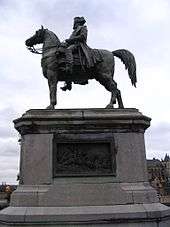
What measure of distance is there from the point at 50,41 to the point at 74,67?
1039mm

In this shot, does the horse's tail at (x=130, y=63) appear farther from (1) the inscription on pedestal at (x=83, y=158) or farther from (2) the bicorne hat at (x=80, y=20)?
(1) the inscription on pedestal at (x=83, y=158)

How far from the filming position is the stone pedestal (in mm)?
8641

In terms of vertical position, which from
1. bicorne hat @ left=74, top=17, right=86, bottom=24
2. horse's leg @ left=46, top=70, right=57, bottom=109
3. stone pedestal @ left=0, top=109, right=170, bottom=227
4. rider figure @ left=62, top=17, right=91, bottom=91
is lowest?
stone pedestal @ left=0, top=109, right=170, bottom=227

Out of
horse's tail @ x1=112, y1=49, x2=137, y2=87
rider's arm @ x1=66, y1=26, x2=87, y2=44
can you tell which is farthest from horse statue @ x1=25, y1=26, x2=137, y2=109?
rider's arm @ x1=66, y1=26, x2=87, y2=44

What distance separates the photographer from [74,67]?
35.2 feet

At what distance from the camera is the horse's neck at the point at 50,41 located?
35.3 feet

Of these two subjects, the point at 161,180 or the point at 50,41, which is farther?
the point at 161,180

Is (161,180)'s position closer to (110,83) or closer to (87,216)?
(110,83)

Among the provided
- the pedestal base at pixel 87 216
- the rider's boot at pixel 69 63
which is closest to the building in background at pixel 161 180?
the pedestal base at pixel 87 216

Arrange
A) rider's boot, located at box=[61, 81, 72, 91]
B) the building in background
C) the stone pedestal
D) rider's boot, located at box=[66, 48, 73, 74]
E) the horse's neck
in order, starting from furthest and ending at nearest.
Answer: the building in background < rider's boot, located at box=[61, 81, 72, 91] < the horse's neck < rider's boot, located at box=[66, 48, 73, 74] < the stone pedestal

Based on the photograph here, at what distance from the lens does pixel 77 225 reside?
27.3 feet

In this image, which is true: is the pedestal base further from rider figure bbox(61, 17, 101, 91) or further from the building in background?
the building in background

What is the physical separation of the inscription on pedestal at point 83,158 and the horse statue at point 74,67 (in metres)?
1.40

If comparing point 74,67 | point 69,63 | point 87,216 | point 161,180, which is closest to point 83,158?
point 87,216
